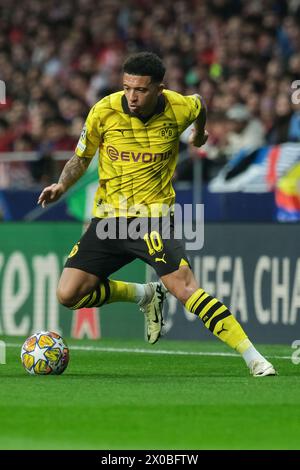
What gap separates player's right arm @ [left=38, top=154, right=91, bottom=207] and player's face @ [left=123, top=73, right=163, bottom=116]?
612 millimetres

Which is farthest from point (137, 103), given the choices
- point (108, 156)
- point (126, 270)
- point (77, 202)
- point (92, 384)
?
point (77, 202)

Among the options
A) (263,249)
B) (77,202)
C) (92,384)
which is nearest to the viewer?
(92,384)

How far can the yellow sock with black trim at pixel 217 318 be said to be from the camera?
951 cm

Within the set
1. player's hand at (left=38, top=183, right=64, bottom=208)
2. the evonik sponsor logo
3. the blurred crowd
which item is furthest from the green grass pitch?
the blurred crowd

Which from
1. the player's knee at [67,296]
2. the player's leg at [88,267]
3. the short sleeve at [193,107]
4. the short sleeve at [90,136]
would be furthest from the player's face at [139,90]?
the player's knee at [67,296]

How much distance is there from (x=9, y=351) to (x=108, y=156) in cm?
315

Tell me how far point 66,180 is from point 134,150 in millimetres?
582

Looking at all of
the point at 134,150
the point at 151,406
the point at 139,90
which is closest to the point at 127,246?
the point at 134,150

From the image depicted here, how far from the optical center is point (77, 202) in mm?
16609

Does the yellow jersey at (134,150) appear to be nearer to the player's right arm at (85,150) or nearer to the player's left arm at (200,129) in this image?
the player's right arm at (85,150)

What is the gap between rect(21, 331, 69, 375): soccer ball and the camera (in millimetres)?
9797

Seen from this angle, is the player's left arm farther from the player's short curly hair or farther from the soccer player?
the player's short curly hair

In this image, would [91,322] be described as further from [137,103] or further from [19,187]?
[137,103]

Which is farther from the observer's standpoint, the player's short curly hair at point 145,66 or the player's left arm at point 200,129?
the player's left arm at point 200,129
